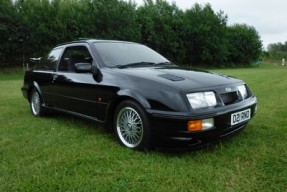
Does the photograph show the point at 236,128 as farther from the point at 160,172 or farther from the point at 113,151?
the point at 113,151

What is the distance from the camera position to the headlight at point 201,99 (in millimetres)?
2910

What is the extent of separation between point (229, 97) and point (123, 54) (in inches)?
65.2


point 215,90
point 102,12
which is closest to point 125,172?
point 215,90

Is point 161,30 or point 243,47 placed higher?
point 161,30

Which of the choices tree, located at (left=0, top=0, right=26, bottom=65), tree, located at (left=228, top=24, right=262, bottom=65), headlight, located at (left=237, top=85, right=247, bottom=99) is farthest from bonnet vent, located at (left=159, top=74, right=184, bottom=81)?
tree, located at (left=228, top=24, right=262, bottom=65)

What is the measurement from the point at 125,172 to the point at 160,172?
0.34m

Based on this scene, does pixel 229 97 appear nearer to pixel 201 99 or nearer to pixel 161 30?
pixel 201 99

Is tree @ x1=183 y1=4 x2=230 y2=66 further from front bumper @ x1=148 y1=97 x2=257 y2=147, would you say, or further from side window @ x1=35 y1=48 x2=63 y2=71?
front bumper @ x1=148 y1=97 x2=257 y2=147

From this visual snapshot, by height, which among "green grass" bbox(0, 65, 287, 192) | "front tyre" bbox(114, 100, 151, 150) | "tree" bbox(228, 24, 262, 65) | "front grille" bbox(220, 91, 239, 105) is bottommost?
"green grass" bbox(0, 65, 287, 192)

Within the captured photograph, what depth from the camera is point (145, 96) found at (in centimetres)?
309

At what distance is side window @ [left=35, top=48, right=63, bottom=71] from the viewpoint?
4849 mm

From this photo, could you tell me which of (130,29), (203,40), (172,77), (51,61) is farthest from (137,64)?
(203,40)

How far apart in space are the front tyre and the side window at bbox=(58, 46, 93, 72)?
1.14 meters

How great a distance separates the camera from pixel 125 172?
2.76m
